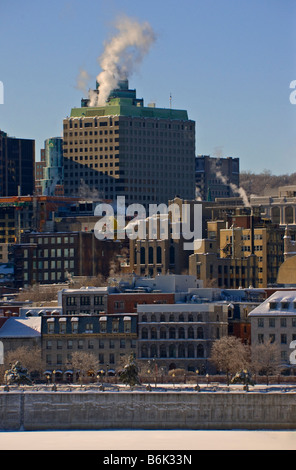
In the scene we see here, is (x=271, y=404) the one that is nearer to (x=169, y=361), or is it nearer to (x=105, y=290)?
(x=169, y=361)

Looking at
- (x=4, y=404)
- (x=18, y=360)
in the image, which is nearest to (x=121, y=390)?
(x=4, y=404)

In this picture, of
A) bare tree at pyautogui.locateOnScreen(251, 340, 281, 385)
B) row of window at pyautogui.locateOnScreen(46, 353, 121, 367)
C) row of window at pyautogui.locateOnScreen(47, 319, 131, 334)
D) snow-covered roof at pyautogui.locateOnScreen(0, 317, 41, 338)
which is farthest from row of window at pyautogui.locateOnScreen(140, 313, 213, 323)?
snow-covered roof at pyautogui.locateOnScreen(0, 317, 41, 338)

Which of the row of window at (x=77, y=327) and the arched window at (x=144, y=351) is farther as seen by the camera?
the arched window at (x=144, y=351)

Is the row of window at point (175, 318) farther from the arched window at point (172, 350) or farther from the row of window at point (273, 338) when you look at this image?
the row of window at point (273, 338)

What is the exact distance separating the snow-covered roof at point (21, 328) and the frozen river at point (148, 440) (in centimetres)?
2974

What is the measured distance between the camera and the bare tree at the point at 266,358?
149000mm

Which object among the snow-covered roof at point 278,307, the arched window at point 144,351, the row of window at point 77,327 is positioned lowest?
the arched window at point 144,351

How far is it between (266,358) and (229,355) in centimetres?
419

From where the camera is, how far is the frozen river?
122 m

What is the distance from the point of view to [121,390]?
13300 cm

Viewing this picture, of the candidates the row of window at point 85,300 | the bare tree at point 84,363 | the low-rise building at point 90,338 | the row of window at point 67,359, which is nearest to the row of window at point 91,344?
the low-rise building at point 90,338

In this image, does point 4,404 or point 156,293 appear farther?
point 156,293
